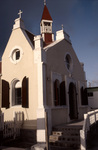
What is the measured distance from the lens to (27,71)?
10.6 meters

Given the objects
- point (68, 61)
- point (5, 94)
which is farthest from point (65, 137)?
point (68, 61)

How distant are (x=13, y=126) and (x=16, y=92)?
2.57 m

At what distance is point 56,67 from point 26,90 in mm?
2943

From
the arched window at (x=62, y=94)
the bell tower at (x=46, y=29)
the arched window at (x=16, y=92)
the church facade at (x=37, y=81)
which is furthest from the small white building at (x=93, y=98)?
the arched window at (x=16, y=92)

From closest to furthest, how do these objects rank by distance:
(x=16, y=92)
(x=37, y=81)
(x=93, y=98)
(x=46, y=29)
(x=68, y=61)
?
(x=37, y=81)
(x=16, y=92)
(x=68, y=61)
(x=46, y=29)
(x=93, y=98)

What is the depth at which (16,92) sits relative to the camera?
37.2 feet

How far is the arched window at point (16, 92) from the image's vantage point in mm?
11146

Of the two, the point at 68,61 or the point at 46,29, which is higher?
the point at 46,29

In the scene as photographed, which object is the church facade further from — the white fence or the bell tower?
the bell tower

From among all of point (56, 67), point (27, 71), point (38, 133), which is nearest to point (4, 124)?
point (38, 133)

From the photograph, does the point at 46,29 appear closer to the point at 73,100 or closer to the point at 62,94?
the point at 73,100

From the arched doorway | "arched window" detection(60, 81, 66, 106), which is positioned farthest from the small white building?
"arched window" detection(60, 81, 66, 106)

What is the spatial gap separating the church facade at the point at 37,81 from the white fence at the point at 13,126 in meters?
0.34

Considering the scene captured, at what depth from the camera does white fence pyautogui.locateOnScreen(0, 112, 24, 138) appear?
355 inches
